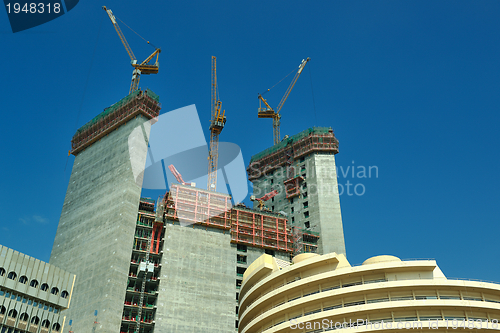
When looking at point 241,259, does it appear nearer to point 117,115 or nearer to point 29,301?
point 117,115

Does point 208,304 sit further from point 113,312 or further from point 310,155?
point 310,155

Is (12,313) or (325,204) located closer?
(12,313)

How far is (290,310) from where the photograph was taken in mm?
61312

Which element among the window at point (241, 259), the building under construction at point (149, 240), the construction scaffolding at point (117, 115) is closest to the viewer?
the building under construction at point (149, 240)

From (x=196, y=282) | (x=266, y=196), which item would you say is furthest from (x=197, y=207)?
(x=266, y=196)

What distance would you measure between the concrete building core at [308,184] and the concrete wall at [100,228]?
49329mm

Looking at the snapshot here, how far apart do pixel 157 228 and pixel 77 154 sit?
136ft

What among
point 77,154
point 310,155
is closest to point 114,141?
point 77,154

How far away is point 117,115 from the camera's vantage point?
432 feet

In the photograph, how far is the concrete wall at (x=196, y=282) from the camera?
104 metres

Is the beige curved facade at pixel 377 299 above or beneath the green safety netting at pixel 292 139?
beneath

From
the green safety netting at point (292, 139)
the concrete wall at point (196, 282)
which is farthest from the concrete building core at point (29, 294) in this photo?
the green safety netting at point (292, 139)

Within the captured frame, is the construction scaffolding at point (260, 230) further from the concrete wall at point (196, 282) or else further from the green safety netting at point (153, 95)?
the green safety netting at point (153, 95)

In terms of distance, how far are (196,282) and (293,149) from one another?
63020 mm
